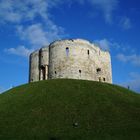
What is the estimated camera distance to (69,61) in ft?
153

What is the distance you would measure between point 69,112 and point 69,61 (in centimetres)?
1784

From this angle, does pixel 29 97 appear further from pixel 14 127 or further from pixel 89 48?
pixel 89 48

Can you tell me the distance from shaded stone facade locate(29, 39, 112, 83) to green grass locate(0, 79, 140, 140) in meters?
6.29

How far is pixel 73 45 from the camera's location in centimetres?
4788

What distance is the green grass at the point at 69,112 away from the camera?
2405 centimetres

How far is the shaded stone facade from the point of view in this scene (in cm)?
4662

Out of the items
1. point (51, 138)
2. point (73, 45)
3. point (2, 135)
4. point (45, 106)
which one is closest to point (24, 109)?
point (45, 106)

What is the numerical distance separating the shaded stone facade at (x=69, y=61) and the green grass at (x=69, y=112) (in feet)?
20.6

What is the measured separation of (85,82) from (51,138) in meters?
17.9

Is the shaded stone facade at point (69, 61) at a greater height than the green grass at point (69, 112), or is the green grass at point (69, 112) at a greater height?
the shaded stone facade at point (69, 61)

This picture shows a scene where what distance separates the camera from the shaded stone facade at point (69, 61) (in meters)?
46.6

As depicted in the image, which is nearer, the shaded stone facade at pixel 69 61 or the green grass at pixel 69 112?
the green grass at pixel 69 112

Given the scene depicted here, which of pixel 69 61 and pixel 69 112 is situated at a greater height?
pixel 69 61

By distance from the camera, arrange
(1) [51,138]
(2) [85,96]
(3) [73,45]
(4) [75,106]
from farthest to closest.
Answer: (3) [73,45] < (2) [85,96] < (4) [75,106] < (1) [51,138]
